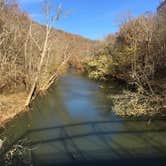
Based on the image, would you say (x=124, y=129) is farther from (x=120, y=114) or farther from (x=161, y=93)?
(x=161, y=93)

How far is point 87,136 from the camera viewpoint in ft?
44.0

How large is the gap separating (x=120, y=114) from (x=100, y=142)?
16.3 ft

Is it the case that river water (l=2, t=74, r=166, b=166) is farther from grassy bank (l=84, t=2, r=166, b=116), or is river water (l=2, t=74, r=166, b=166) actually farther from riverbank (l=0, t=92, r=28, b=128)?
grassy bank (l=84, t=2, r=166, b=116)

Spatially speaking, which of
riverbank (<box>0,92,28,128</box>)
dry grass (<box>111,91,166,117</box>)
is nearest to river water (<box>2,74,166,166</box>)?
riverbank (<box>0,92,28,128</box>)

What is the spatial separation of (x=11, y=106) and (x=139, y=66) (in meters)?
9.83

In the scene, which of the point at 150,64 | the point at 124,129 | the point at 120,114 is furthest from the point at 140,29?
the point at 124,129

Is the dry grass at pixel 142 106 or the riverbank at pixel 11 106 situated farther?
the dry grass at pixel 142 106

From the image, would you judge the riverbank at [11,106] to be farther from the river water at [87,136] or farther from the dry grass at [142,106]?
the dry grass at [142,106]

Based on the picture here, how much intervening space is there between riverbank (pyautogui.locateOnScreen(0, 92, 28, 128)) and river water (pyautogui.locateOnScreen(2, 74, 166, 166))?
1.19 ft

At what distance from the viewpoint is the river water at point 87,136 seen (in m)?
10.8

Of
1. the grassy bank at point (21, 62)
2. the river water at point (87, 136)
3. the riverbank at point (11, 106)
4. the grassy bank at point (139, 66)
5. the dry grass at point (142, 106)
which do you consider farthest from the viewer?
the grassy bank at point (21, 62)

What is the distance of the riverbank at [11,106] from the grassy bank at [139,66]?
5.21 m

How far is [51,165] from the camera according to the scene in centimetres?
1023

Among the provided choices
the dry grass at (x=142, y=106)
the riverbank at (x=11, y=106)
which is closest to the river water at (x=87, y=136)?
the riverbank at (x=11, y=106)
